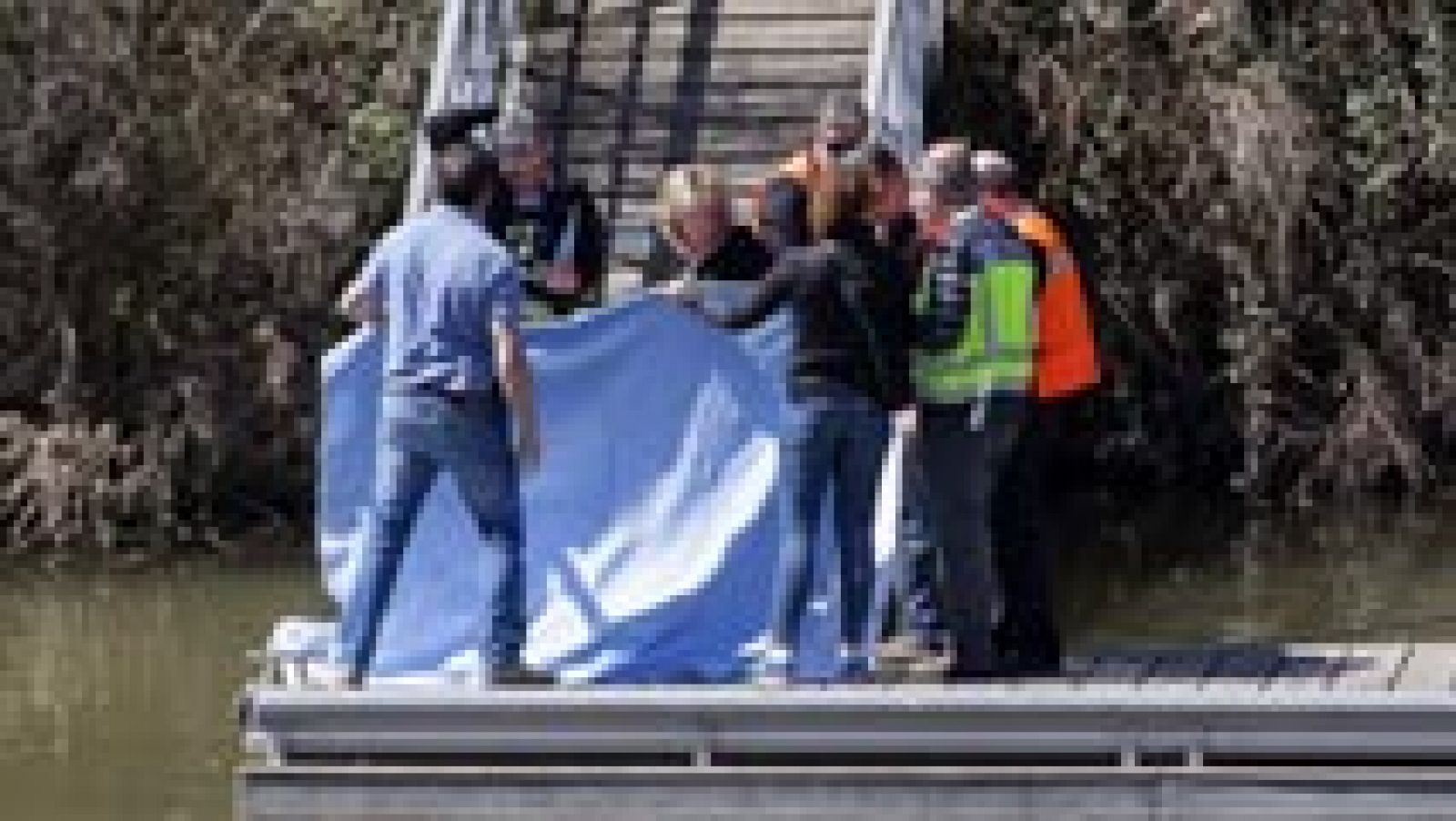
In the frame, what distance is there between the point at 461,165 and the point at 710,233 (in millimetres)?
814

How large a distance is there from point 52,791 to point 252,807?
2.79 m

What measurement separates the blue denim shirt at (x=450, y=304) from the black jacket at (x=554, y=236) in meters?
1.47

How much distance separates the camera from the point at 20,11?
757 inches

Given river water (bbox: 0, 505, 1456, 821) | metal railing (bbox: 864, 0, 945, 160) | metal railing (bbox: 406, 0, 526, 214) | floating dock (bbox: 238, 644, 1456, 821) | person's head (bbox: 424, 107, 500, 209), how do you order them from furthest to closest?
metal railing (bbox: 406, 0, 526, 214) → metal railing (bbox: 864, 0, 945, 160) → river water (bbox: 0, 505, 1456, 821) → person's head (bbox: 424, 107, 500, 209) → floating dock (bbox: 238, 644, 1456, 821)

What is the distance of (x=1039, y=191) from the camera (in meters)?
19.1

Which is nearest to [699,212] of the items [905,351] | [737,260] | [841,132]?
[737,260]

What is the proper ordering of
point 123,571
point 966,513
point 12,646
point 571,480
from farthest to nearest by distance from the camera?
point 123,571, point 12,646, point 571,480, point 966,513

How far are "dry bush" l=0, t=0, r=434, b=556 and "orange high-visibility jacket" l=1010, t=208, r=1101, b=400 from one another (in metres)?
7.98

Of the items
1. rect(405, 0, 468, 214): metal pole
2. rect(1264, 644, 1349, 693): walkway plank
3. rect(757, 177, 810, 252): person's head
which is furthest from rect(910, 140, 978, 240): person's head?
rect(405, 0, 468, 214): metal pole

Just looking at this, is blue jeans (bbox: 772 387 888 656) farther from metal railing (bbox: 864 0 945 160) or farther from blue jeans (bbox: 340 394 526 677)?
metal railing (bbox: 864 0 945 160)

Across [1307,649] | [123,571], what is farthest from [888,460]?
[123,571]

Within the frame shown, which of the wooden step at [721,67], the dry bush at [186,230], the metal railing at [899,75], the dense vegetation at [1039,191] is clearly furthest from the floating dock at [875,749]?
the dry bush at [186,230]

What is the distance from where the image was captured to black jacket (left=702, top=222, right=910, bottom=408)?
10695mm

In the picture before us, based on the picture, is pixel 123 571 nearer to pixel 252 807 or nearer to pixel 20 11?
pixel 20 11
